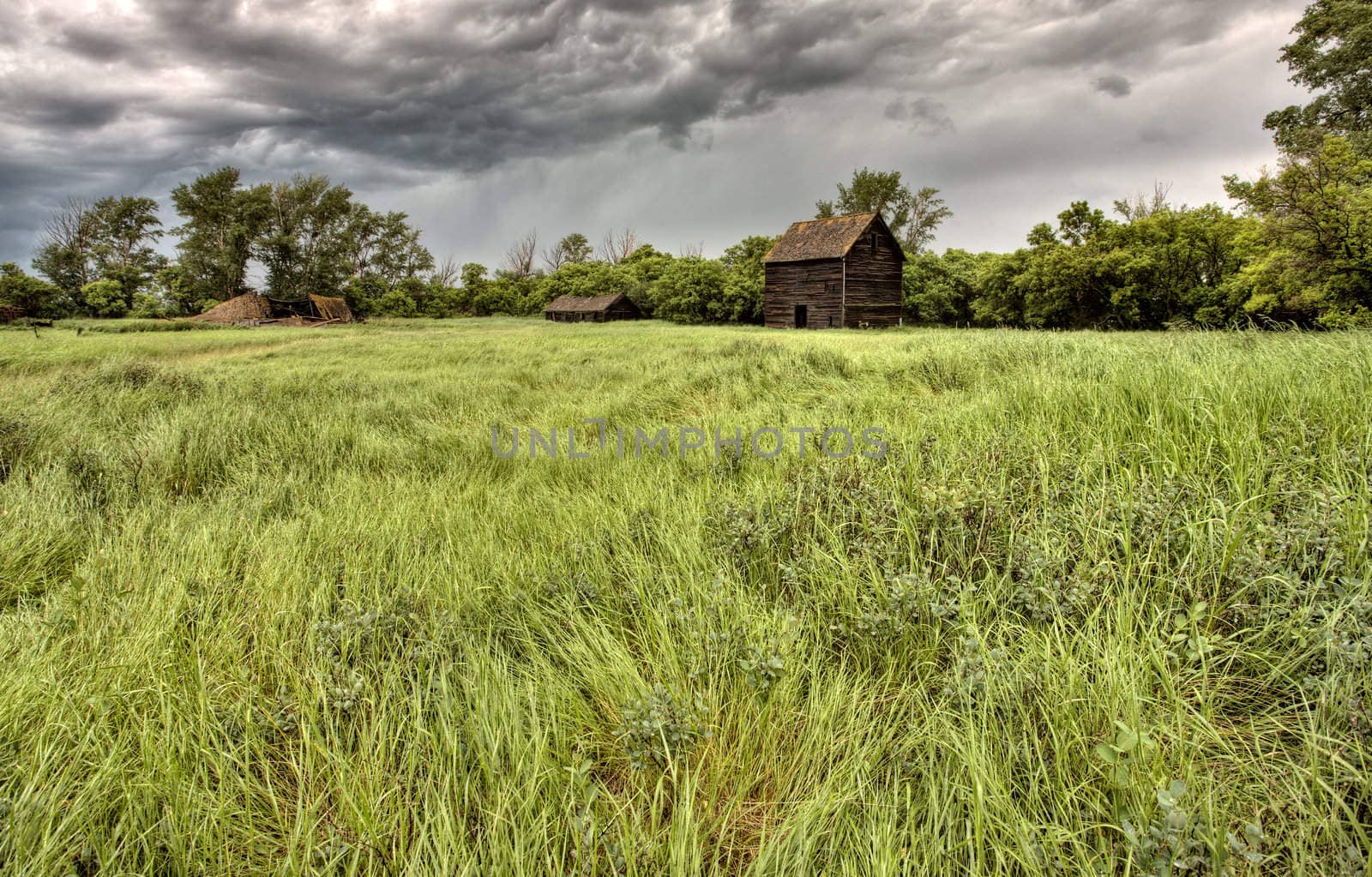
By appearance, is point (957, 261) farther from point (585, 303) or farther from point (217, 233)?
point (217, 233)

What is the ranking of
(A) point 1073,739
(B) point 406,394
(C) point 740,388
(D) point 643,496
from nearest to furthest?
(A) point 1073,739 → (D) point 643,496 → (C) point 740,388 → (B) point 406,394

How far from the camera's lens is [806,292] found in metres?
32.7

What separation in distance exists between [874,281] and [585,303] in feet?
94.3

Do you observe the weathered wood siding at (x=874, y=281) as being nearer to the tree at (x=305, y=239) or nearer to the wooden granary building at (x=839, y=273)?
the wooden granary building at (x=839, y=273)

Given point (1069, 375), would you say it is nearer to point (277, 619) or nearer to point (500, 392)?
point (277, 619)

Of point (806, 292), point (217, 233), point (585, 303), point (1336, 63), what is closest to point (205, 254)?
point (217, 233)

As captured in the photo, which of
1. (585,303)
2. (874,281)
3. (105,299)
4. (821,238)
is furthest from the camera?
(585,303)

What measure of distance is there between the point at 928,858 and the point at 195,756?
2.15 m

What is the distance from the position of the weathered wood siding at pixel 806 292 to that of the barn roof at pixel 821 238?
1.40 feet

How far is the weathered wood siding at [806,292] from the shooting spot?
31.3 meters

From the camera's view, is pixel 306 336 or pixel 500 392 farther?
pixel 306 336

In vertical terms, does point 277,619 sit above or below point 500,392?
below

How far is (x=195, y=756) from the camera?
167cm

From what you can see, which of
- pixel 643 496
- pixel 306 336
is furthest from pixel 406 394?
pixel 306 336
